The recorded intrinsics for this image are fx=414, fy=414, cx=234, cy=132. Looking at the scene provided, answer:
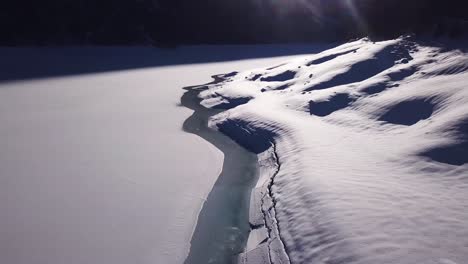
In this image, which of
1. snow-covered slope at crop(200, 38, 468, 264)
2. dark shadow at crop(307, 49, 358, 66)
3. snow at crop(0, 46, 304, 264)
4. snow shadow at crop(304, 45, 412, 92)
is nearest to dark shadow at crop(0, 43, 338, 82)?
snow at crop(0, 46, 304, 264)

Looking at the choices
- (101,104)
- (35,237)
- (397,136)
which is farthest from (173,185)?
(101,104)

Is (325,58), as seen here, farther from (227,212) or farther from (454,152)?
(227,212)

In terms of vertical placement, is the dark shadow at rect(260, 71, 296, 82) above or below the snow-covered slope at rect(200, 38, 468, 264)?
above

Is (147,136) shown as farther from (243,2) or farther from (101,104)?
(243,2)

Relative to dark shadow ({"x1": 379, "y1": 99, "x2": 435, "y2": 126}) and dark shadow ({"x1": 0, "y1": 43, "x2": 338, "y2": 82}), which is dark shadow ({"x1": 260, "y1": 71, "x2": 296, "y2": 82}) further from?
dark shadow ({"x1": 0, "y1": 43, "x2": 338, "y2": 82})

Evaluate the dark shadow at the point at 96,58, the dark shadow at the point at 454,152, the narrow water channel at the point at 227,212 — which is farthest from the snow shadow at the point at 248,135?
the dark shadow at the point at 96,58
